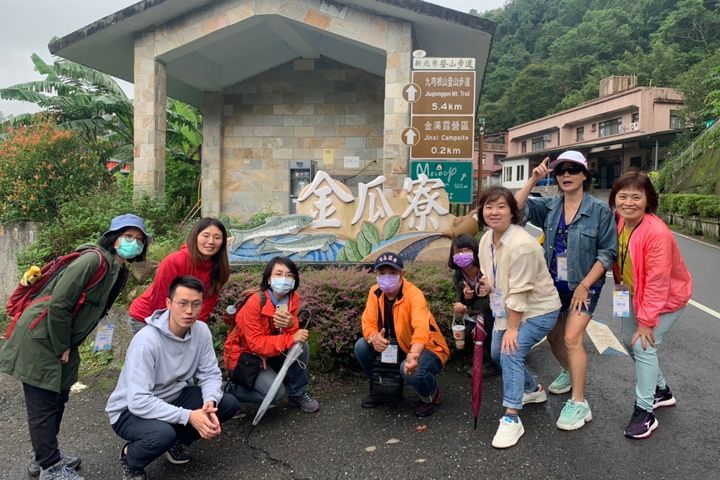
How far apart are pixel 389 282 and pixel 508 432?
4.25 ft

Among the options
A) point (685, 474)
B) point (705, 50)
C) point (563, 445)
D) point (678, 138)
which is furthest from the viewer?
point (705, 50)

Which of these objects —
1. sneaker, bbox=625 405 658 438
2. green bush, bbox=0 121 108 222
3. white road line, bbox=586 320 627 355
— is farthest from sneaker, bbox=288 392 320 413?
green bush, bbox=0 121 108 222

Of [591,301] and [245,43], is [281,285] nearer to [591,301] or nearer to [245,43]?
[591,301]

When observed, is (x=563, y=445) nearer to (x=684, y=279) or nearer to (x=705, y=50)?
(x=684, y=279)

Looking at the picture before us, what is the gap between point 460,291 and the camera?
4.42 meters

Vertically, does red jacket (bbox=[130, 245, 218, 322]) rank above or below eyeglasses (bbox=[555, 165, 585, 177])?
below

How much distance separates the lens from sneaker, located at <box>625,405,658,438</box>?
345cm

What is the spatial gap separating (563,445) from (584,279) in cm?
111

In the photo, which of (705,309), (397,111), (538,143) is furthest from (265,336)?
(538,143)

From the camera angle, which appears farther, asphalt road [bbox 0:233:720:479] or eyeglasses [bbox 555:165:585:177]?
eyeglasses [bbox 555:165:585:177]

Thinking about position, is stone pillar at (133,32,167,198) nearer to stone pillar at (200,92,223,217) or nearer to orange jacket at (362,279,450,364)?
stone pillar at (200,92,223,217)

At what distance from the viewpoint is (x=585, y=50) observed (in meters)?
50.2

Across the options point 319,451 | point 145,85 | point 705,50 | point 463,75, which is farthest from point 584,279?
point 705,50

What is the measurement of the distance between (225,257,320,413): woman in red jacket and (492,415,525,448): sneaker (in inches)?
58.5
